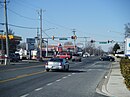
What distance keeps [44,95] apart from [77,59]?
58488 mm

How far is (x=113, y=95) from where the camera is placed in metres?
14.8

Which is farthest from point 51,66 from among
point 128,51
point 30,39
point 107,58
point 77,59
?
point 30,39

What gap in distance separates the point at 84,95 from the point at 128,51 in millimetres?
23845

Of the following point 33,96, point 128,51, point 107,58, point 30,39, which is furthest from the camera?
point 30,39

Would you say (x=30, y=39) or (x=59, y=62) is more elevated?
(x=30, y=39)

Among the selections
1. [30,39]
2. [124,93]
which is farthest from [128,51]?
[30,39]

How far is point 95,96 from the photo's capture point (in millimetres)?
14367

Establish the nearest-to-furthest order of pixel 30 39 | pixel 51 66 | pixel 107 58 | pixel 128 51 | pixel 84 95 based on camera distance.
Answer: pixel 84 95 → pixel 51 66 → pixel 128 51 → pixel 107 58 → pixel 30 39

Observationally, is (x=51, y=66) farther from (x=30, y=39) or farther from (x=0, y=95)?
(x=30, y=39)

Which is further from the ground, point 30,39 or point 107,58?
point 30,39

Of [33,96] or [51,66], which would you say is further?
[51,66]

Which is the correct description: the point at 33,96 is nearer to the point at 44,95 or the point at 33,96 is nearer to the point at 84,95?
the point at 44,95

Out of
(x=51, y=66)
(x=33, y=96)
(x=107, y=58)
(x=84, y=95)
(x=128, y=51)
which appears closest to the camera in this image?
(x=33, y=96)

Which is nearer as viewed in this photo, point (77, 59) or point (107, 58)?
point (77, 59)
